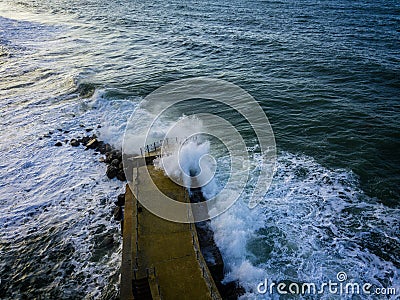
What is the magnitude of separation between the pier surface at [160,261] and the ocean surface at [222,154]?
1.13 metres

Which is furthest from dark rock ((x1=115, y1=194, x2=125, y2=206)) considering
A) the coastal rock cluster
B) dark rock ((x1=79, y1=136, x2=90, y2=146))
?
dark rock ((x1=79, y1=136, x2=90, y2=146))

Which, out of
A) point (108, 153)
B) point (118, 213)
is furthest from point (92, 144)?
point (118, 213)

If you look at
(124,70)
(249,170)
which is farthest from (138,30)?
(249,170)

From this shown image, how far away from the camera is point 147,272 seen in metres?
8.12

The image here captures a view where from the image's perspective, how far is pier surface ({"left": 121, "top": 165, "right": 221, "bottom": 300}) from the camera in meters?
7.82

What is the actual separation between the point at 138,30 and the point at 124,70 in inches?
703

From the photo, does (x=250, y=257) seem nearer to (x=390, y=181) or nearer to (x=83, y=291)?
(x=83, y=291)

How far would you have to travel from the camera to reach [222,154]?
1488 centimetres

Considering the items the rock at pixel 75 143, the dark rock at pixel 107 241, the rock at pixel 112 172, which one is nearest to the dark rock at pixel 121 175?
the rock at pixel 112 172

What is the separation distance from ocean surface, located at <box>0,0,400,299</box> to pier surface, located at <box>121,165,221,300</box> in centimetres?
113

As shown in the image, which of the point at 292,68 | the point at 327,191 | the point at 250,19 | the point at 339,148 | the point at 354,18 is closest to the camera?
the point at 327,191

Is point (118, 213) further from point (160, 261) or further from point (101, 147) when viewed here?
point (101, 147)

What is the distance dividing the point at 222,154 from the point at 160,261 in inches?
286

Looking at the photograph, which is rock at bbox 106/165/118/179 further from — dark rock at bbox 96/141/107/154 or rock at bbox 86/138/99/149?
rock at bbox 86/138/99/149
